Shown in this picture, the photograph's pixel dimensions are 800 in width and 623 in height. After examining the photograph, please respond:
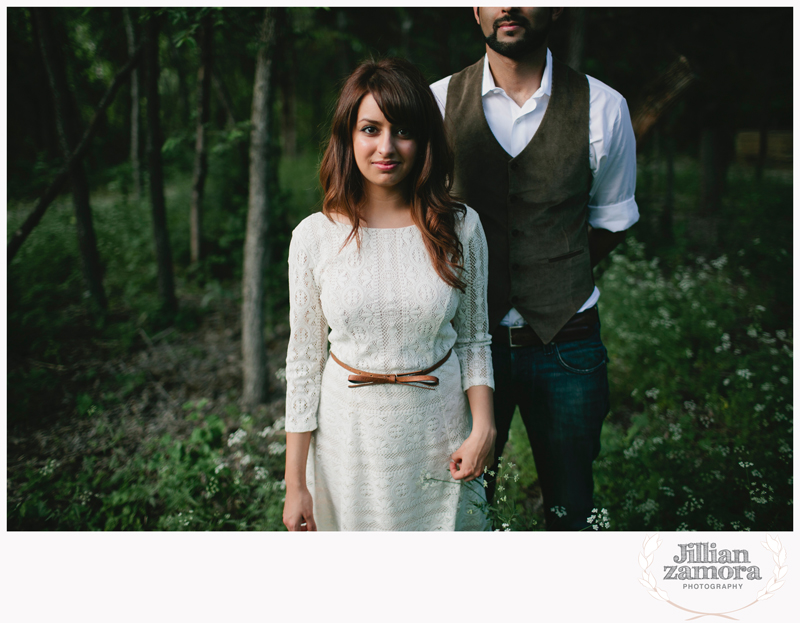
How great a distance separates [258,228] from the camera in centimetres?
306

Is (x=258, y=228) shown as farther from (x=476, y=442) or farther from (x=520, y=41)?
(x=476, y=442)

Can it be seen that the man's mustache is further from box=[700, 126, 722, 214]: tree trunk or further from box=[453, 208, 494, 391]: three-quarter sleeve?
box=[700, 126, 722, 214]: tree trunk

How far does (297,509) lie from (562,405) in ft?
3.09

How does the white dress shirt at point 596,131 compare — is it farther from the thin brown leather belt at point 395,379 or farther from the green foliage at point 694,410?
the green foliage at point 694,410

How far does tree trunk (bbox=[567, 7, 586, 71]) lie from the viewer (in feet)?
8.76

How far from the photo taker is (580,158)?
1.53 metres

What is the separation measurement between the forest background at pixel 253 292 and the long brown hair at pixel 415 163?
306 mm

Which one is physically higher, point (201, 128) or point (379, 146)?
point (201, 128)

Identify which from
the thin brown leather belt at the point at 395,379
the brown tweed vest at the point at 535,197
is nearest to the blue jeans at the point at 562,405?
the brown tweed vest at the point at 535,197

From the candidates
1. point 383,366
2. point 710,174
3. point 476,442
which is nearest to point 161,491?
point 383,366

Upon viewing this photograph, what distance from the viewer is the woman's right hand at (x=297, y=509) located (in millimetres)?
1406
